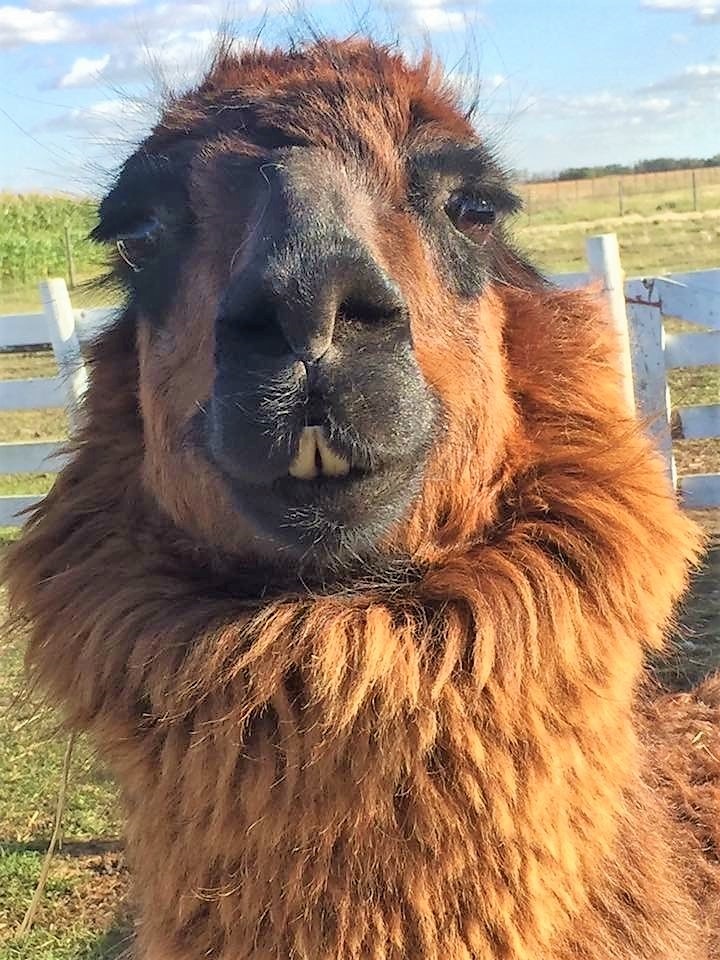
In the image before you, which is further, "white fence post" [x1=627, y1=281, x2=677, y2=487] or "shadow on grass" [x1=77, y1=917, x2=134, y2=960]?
"white fence post" [x1=627, y1=281, x2=677, y2=487]

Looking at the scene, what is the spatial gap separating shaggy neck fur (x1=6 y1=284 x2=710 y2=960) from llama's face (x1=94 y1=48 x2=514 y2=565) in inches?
6.3

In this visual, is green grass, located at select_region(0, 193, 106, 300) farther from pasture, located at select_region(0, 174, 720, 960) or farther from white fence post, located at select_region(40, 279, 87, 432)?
white fence post, located at select_region(40, 279, 87, 432)

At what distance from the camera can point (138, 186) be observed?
2.13 meters

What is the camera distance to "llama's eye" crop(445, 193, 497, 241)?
2.12 metres

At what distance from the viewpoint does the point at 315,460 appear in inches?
67.3

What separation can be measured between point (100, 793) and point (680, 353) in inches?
185

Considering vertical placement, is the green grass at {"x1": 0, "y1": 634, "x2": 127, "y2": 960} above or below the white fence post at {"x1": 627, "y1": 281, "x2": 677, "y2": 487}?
below

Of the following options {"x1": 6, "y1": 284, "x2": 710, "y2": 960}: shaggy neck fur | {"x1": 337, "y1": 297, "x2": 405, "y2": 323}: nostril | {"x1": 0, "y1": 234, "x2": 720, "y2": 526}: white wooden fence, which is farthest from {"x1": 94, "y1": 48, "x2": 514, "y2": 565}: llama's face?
{"x1": 0, "y1": 234, "x2": 720, "y2": 526}: white wooden fence

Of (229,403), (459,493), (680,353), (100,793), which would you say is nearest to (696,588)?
(680,353)

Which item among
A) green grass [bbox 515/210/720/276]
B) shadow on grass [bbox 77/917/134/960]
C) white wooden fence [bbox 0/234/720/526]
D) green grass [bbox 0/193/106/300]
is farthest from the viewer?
green grass [bbox 0/193/106/300]

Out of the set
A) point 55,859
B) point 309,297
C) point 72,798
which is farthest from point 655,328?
point 309,297

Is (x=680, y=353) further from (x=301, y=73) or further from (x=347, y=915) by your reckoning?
(x=347, y=915)

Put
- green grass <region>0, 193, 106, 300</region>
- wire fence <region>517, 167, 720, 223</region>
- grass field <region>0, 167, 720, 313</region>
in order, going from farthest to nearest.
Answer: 1. wire fence <region>517, 167, 720, 223</region>
2. green grass <region>0, 193, 106, 300</region>
3. grass field <region>0, 167, 720, 313</region>

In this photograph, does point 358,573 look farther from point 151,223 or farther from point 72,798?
point 72,798
